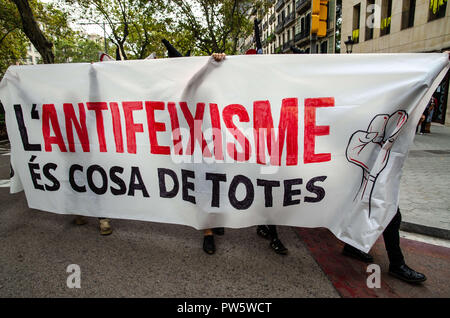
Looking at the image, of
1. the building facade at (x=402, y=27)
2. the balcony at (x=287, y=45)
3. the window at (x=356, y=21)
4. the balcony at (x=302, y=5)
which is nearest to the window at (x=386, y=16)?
the building facade at (x=402, y=27)

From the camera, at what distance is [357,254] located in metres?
2.62

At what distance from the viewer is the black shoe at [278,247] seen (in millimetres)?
2711

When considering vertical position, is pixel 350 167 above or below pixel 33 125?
below

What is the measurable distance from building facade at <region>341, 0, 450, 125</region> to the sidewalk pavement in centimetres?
708

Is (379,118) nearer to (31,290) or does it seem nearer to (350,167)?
(350,167)

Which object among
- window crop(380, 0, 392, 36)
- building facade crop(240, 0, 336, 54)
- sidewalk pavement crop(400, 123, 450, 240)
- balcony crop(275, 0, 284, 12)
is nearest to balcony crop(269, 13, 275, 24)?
building facade crop(240, 0, 336, 54)

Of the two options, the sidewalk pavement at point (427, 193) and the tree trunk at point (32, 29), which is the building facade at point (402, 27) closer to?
the sidewalk pavement at point (427, 193)

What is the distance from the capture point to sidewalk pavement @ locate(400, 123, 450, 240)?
10.5 feet

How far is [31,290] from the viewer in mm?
2207

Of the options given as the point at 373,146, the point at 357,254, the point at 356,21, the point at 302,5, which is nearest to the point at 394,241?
the point at 357,254

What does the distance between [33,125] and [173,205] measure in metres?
2.01

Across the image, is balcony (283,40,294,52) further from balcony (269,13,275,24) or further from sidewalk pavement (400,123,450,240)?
sidewalk pavement (400,123,450,240)

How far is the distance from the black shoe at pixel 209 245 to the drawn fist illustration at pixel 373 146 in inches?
62.8

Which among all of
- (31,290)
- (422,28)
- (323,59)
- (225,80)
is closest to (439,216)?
(323,59)
